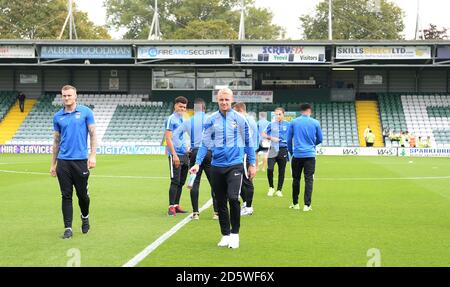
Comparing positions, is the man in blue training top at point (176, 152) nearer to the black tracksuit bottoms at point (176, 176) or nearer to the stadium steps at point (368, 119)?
the black tracksuit bottoms at point (176, 176)

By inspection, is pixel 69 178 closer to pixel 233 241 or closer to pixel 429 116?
pixel 233 241

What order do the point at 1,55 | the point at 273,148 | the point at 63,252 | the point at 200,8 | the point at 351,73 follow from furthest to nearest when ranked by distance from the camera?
the point at 200,8 < the point at 351,73 < the point at 1,55 < the point at 273,148 < the point at 63,252

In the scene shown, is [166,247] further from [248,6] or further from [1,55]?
[248,6]

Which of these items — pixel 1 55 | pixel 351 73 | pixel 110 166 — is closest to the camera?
pixel 110 166

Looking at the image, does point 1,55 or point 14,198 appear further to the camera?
point 1,55

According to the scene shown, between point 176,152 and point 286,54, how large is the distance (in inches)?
1328

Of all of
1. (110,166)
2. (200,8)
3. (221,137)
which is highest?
(200,8)

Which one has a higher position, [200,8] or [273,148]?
[200,8]

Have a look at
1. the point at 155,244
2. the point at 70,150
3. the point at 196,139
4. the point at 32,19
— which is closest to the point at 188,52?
the point at 196,139

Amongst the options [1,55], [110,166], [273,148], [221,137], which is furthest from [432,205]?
[1,55]

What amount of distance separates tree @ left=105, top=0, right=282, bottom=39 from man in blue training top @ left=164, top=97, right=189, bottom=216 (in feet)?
242

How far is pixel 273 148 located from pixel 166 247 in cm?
849

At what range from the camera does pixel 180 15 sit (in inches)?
3533

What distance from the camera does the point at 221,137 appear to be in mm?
10180
